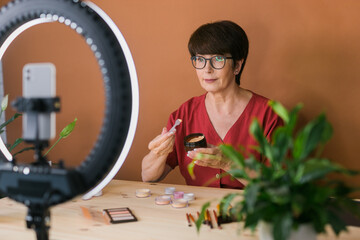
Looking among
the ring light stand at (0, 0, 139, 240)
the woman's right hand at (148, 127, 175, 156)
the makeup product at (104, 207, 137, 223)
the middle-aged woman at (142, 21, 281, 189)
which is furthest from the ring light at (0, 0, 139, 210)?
the middle-aged woman at (142, 21, 281, 189)

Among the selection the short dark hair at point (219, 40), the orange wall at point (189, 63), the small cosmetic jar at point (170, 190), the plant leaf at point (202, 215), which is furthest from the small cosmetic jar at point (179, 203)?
the orange wall at point (189, 63)

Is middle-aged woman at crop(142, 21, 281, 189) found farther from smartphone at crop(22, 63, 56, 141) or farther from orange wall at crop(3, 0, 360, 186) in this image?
smartphone at crop(22, 63, 56, 141)

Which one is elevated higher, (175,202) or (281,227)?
(281,227)

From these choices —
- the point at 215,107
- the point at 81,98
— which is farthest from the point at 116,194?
the point at 81,98

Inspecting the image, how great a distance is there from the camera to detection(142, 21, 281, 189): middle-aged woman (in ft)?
5.83

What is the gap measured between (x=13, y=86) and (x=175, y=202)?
6.37 ft

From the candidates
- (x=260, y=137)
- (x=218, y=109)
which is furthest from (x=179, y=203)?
(x=218, y=109)

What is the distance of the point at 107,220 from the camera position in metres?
1.17

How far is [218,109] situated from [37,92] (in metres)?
1.37

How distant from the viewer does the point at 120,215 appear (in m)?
1.21

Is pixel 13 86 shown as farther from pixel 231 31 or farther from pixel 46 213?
pixel 46 213

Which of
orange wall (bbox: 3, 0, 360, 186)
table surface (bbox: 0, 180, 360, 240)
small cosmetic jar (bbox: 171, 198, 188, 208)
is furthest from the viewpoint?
orange wall (bbox: 3, 0, 360, 186)

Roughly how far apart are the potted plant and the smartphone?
36 cm

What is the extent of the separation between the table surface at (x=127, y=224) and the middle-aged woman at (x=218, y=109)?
310 millimetres
